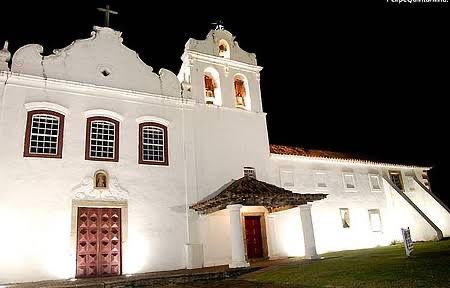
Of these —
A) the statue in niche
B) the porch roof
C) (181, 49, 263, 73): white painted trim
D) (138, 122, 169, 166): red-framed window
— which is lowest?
the porch roof

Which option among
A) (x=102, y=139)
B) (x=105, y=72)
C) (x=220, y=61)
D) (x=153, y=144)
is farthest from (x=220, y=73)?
(x=102, y=139)

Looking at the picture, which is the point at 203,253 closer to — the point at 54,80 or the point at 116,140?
the point at 116,140

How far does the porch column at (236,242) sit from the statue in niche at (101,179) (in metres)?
4.68

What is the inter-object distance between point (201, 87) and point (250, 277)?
9006 millimetres

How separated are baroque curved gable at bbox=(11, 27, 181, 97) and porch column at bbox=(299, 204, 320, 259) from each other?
7410 mm

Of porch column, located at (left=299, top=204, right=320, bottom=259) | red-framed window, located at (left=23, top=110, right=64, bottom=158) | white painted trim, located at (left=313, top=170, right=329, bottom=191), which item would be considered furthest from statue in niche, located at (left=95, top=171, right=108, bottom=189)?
white painted trim, located at (left=313, top=170, right=329, bottom=191)

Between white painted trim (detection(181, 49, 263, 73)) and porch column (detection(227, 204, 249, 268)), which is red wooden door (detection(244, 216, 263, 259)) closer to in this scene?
porch column (detection(227, 204, 249, 268))

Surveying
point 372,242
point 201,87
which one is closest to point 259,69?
point 201,87

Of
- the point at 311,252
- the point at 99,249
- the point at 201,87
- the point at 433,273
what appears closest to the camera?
the point at 433,273

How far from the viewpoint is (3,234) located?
1098cm

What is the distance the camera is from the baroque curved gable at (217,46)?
54.5ft

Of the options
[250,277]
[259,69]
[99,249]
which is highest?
[259,69]

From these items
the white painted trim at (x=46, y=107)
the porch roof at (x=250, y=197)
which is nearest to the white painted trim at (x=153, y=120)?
the white painted trim at (x=46, y=107)

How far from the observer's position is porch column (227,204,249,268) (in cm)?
1223
